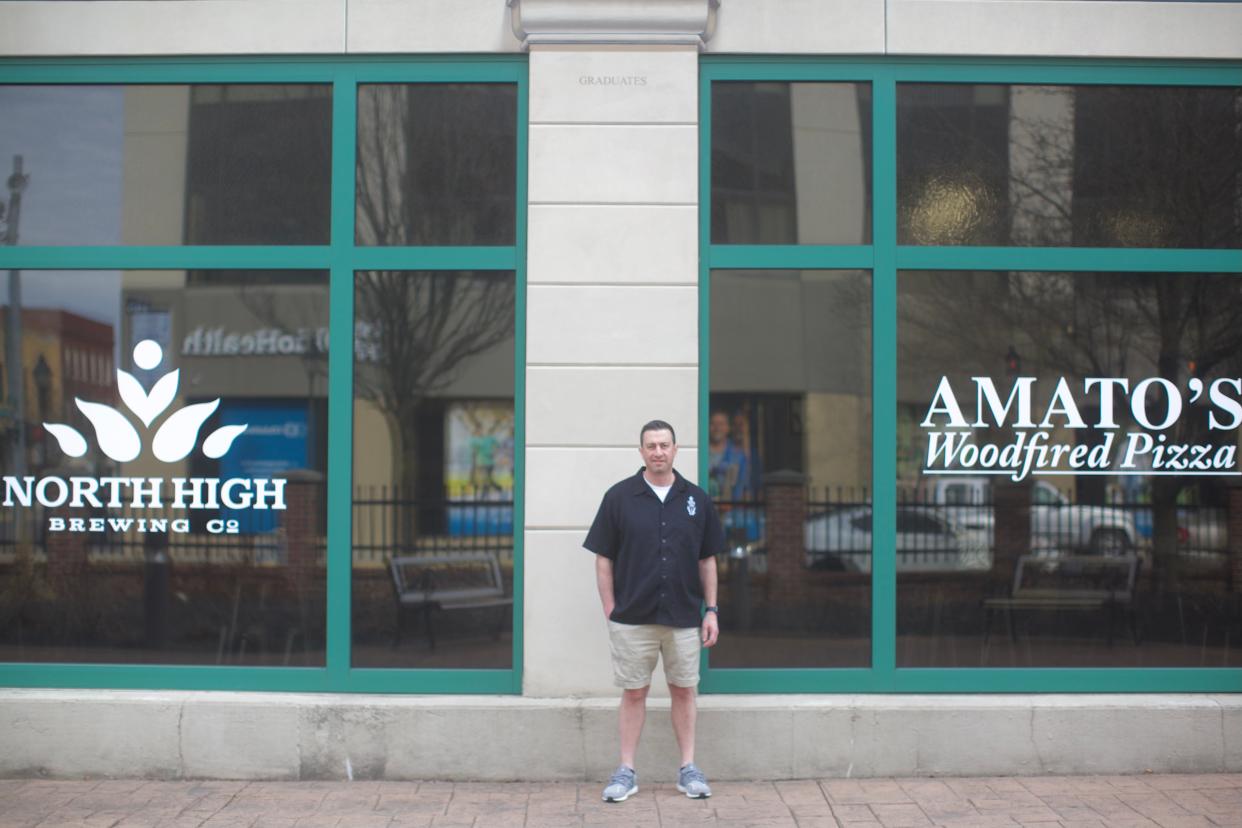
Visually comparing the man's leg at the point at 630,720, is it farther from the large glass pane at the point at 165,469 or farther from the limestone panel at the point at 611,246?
the limestone panel at the point at 611,246

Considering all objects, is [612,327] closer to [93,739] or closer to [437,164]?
[437,164]

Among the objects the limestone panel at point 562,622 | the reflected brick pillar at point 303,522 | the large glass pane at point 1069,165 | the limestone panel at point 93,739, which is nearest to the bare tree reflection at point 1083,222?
the large glass pane at point 1069,165

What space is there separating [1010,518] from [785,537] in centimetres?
130

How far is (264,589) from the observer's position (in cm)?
751

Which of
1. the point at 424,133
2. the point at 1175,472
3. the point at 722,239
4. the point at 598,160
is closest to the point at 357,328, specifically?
the point at 424,133

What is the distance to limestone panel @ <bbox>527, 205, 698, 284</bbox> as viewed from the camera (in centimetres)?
730

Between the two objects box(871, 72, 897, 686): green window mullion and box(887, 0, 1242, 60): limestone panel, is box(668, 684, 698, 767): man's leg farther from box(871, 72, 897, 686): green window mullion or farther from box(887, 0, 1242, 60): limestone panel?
box(887, 0, 1242, 60): limestone panel

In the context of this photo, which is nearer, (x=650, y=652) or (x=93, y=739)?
(x=650, y=652)

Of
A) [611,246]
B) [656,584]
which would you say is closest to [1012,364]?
[611,246]

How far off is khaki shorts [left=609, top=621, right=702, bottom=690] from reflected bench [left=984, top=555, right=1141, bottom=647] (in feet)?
6.36

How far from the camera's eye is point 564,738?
23.2 ft

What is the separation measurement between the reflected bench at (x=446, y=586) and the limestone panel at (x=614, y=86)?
2.56 m

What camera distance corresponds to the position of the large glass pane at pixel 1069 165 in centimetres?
751

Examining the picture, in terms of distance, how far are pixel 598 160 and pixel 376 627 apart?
296 centimetres
